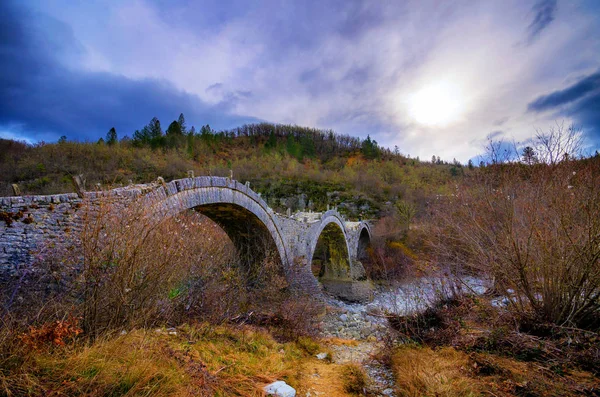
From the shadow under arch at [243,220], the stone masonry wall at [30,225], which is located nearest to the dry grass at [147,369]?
the stone masonry wall at [30,225]

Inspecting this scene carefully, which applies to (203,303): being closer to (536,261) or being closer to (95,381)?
(95,381)

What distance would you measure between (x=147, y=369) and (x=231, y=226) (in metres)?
9.36

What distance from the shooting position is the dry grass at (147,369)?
2.49m

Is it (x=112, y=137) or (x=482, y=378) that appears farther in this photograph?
(x=112, y=137)

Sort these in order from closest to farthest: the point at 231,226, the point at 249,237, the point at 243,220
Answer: the point at 243,220, the point at 231,226, the point at 249,237

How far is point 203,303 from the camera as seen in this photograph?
6.38 meters

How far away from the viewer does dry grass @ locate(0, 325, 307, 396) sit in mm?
2494

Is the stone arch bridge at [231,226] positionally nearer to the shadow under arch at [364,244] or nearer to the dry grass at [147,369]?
the dry grass at [147,369]

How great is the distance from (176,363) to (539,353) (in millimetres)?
5288

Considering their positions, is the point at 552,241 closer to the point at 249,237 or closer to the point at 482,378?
the point at 482,378

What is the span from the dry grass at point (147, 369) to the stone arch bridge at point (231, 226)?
2.15 m

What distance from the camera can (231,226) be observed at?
12.1 metres

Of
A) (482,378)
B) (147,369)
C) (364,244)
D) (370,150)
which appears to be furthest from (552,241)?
(370,150)

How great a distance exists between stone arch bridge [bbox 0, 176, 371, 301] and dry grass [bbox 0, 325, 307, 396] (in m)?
2.15
